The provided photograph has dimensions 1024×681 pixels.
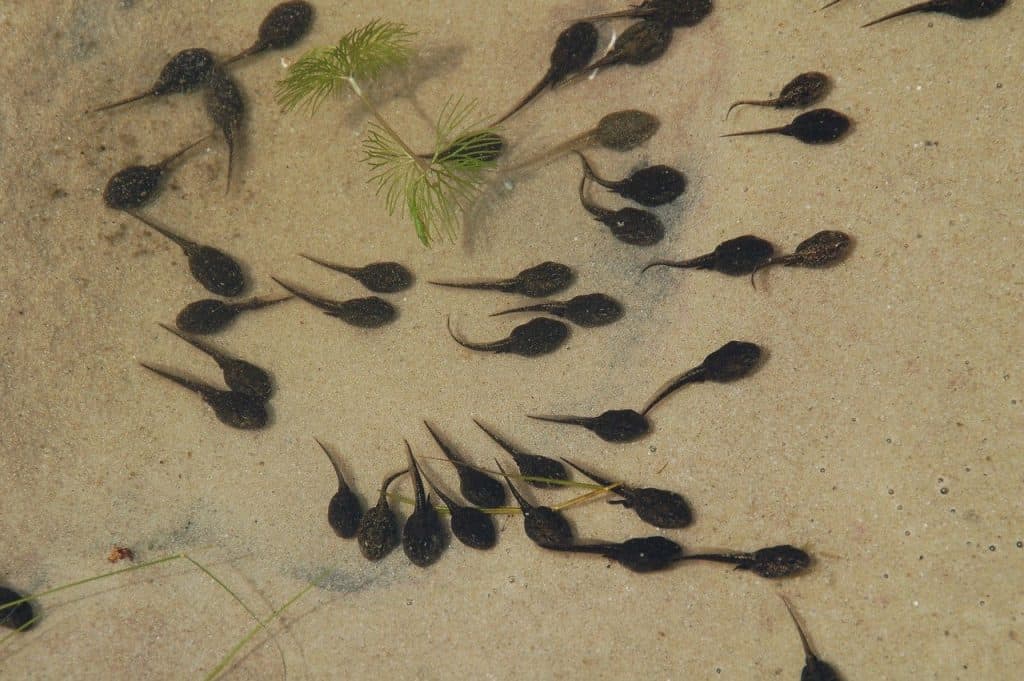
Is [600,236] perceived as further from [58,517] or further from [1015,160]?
[58,517]

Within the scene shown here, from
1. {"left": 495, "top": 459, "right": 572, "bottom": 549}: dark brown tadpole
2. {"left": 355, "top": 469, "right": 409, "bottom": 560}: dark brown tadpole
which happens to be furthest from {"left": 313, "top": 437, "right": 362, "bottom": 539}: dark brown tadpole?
{"left": 495, "top": 459, "right": 572, "bottom": 549}: dark brown tadpole

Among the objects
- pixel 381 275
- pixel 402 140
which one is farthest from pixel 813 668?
pixel 402 140

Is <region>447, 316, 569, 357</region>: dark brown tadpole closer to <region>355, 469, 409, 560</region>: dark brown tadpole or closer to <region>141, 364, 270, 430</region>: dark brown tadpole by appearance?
<region>355, 469, 409, 560</region>: dark brown tadpole

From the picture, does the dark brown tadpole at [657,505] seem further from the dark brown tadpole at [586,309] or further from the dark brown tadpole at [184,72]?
the dark brown tadpole at [184,72]

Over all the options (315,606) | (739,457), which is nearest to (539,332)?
(739,457)

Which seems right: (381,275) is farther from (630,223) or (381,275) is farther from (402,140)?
(630,223)

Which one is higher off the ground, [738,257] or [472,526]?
[738,257]
